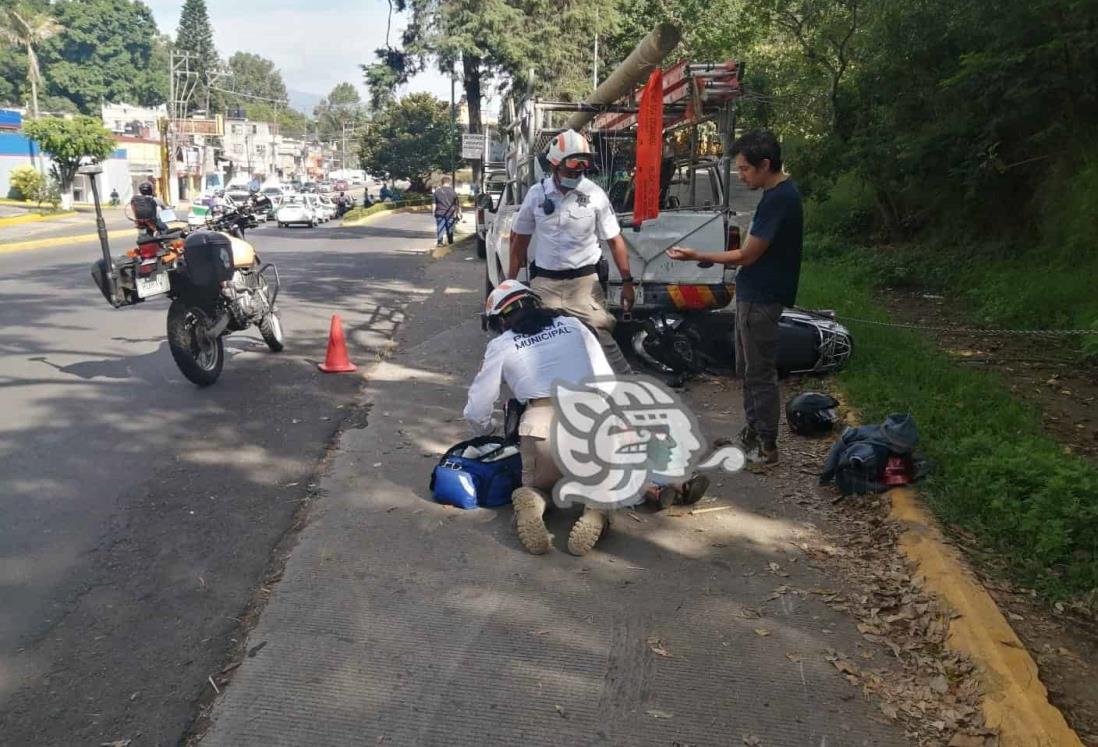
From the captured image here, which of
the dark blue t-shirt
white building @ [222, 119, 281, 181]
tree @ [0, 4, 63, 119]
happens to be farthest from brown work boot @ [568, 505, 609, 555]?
white building @ [222, 119, 281, 181]

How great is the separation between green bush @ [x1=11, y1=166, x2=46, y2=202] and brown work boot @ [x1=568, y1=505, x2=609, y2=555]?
154 feet

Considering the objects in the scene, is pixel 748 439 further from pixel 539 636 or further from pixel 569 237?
pixel 539 636

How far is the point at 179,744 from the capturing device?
10.1ft

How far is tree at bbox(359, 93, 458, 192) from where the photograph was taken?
5906cm

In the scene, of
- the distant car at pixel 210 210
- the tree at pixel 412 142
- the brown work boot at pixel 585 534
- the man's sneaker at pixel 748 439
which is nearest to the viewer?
the brown work boot at pixel 585 534

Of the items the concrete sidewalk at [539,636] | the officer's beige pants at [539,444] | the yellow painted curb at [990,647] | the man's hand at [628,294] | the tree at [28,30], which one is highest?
the tree at [28,30]

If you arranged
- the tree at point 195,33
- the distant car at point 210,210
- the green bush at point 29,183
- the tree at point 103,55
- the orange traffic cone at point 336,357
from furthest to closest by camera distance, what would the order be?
the tree at point 195,33
the tree at point 103,55
the green bush at point 29,183
the distant car at point 210,210
the orange traffic cone at point 336,357

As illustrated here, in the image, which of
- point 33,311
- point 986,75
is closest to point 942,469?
point 986,75

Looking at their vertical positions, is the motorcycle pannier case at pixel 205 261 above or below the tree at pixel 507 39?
below

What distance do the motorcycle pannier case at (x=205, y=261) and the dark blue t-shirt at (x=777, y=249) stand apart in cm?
449

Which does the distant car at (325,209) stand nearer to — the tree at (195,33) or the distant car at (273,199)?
the distant car at (273,199)

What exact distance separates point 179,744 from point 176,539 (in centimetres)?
186

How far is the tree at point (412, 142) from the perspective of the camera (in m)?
59.1

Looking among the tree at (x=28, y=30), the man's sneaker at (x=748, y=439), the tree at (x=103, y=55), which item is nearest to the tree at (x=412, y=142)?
the tree at (x=28, y=30)
